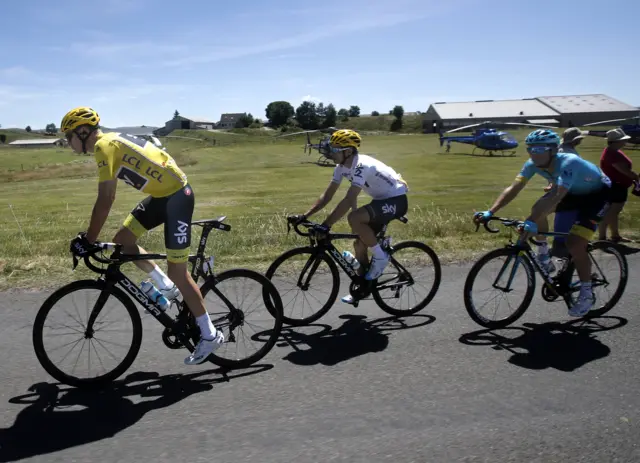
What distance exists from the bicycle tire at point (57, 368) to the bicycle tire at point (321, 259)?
1582mm

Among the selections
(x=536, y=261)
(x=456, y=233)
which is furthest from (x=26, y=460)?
(x=456, y=233)

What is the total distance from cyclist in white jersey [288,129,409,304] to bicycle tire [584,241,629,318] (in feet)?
7.21

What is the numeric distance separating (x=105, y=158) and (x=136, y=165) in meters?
0.24

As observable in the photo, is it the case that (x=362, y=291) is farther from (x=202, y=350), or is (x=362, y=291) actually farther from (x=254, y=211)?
(x=254, y=211)

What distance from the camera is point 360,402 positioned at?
3812 mm

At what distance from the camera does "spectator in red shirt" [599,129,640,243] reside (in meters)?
8.97

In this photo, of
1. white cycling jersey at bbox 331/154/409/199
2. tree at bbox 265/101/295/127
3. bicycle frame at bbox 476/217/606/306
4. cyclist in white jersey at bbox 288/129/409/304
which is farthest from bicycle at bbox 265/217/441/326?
tree at bbox 265/101/295/127

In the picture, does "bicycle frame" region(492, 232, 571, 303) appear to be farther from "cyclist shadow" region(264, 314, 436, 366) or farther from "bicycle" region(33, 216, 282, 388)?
"bicycle" region(33, 216, 282, 388)

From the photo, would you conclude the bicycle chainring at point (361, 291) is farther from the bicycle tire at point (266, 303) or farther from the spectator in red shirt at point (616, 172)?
the spectator in red shirt at point (616, 172)

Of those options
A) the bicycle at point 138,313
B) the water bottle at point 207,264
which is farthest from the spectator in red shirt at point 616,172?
the water bottle at point 207,264

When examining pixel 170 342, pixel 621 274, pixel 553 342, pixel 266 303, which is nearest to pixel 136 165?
pixel 170 342

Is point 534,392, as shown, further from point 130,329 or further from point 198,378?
point 130,329

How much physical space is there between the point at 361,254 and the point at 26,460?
3.74 m

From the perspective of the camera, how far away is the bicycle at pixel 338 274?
554cm
